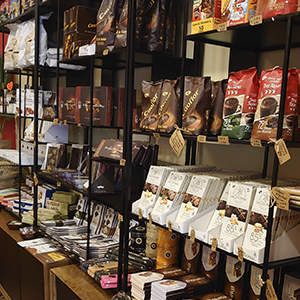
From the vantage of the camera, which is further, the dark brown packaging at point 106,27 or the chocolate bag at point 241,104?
the dark brown packaging at point 106,27

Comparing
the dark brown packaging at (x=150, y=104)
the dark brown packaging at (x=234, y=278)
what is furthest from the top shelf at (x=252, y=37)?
the dark brown packaging at (x=234, y=278)

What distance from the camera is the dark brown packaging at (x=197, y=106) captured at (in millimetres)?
1686

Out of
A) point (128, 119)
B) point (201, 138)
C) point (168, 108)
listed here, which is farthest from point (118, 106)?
point (201, 138)

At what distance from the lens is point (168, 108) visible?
6.11 ft

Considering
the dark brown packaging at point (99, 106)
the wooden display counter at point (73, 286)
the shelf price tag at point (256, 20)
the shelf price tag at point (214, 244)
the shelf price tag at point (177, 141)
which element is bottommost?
the wooden display counter at point (73, 286)

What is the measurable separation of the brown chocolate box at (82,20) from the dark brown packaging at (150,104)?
1.07 meters

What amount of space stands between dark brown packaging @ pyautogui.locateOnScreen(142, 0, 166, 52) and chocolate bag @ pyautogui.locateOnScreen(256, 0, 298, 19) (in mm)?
890

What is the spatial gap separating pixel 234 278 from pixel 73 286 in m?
1.09

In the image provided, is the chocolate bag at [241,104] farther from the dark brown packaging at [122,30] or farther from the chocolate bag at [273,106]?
the dark brown packaging at [122,30]

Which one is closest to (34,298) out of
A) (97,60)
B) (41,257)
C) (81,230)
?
(41,257)

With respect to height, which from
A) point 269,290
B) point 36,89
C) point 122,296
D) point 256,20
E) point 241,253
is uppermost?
point 256,20

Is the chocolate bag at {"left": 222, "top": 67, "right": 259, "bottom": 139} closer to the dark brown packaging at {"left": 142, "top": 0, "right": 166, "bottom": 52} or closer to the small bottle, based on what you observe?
the dark brown packaging at {"left": 142, "top": 0, "right": 166, "bottom": 52}

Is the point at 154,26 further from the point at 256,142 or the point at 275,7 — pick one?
the point at 256,142

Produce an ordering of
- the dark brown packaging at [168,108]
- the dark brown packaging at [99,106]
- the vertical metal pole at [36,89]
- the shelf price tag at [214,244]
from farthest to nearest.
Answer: the vertical metal pole at [36,89] < the dark brown packaging at [99,106] < the dark brown packaging at [168,108] < the shelf price tag at [214,244]
